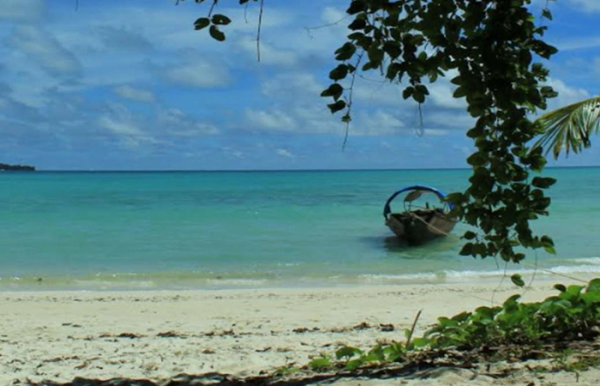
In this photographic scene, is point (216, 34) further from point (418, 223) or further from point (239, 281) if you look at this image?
point (418, 223)

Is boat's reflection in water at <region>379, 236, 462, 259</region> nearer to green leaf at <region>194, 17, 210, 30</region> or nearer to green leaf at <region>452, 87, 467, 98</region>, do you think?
green leaf at <region>452, 87, 467, 98</region>

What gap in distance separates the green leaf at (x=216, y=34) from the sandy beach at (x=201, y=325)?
196 centimetres

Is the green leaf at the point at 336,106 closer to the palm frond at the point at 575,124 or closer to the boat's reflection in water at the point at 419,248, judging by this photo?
the palm frond at the point at 575,124

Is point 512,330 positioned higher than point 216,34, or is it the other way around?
point 216,34

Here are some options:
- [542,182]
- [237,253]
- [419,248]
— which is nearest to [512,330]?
[542,182]

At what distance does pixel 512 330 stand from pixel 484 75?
7.08 feet

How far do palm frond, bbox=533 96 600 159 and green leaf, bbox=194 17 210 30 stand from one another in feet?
18.5

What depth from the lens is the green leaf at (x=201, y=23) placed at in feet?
10.2

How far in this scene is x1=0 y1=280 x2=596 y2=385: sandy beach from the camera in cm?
625

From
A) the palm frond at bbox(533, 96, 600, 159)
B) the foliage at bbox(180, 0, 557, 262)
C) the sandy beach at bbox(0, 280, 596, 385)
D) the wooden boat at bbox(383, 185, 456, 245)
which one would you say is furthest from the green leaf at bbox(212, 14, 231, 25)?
the wooden boat at bbox(383, 185, 456, 245)

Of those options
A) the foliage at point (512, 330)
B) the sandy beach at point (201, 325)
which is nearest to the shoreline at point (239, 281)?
the sandy beach at point (201, 325)

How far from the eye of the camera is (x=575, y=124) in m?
8.06

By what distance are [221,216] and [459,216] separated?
1168 inches

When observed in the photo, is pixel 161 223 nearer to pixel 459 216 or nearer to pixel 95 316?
pixel 95 316
